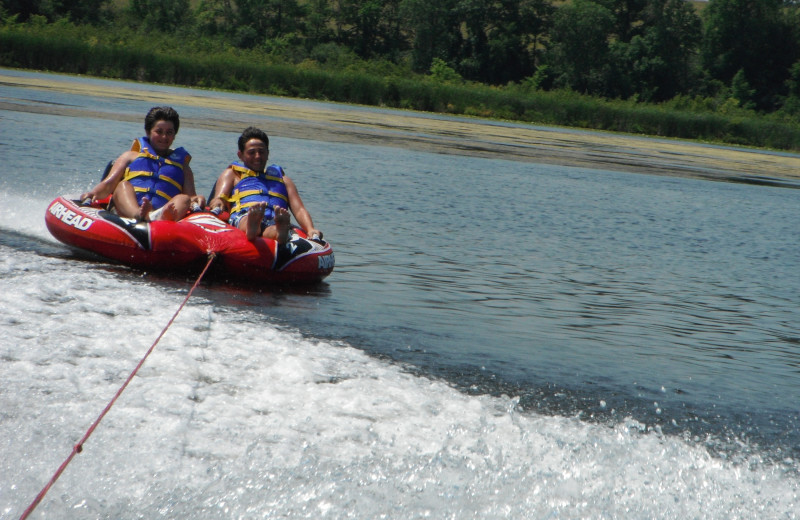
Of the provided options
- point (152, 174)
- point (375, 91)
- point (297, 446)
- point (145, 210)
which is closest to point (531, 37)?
point (375, 91)

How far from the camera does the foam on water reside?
291 cm

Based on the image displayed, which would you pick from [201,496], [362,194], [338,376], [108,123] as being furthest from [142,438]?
[108,123]

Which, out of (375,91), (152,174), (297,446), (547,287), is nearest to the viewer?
(297,446)

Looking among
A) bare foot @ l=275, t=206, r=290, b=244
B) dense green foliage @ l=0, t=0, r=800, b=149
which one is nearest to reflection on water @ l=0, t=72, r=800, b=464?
bare foot @ l=275, t=206, r=290, b=244

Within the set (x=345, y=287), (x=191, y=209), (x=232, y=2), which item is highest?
(x=232, y=2)

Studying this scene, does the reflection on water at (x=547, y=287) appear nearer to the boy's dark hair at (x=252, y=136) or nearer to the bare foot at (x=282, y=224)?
the bare foot at (x=282, y=224)

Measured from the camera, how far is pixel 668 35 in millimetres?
62594

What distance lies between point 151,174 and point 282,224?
1.15 meters

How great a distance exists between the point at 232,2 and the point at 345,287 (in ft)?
217

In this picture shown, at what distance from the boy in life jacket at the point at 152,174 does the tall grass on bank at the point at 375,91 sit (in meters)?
30.5

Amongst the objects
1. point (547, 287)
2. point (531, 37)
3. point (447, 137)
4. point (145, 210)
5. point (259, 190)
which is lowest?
point (547, 287)

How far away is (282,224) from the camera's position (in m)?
5.72

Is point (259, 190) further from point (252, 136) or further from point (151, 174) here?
point (151, 174)

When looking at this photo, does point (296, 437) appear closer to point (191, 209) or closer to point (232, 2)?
point (191, 209)
